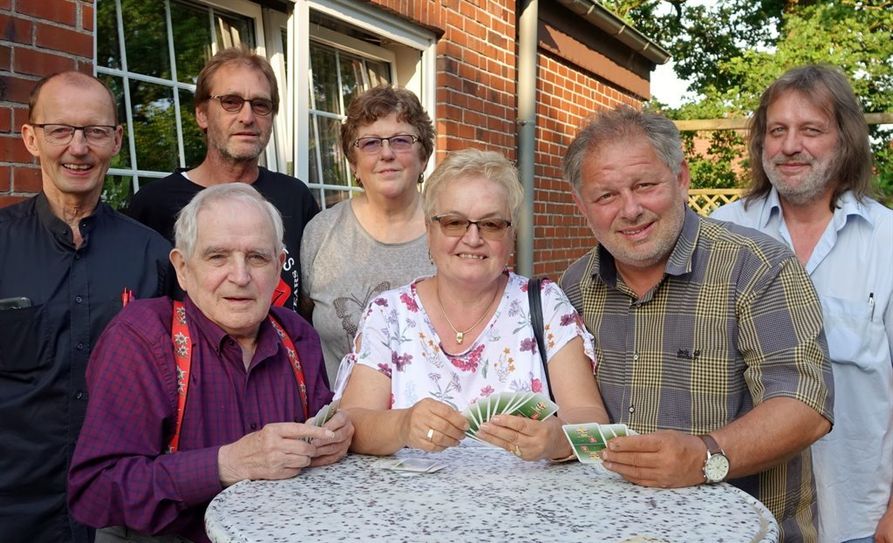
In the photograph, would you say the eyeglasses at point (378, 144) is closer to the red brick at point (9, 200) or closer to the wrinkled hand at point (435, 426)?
the red brick at point (9, 200)

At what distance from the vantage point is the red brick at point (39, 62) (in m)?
3.08

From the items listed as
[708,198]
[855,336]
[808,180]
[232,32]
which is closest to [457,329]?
[855,336]

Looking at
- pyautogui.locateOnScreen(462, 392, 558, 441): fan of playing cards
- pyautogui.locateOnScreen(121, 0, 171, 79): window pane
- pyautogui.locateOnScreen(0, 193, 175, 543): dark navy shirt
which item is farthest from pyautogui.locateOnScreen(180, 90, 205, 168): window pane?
pyautogui.locateOnScreen(462, 392, 558, 441): fan of playing cards

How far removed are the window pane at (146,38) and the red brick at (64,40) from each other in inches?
22.4

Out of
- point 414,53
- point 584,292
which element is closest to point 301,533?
point 584,292

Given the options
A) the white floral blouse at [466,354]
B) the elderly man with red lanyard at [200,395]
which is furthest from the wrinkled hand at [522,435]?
the elderly man with red lanyard at [200,395]

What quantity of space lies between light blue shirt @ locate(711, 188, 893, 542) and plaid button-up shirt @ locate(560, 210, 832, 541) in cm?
36

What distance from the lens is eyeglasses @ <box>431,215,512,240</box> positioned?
246 centimetres

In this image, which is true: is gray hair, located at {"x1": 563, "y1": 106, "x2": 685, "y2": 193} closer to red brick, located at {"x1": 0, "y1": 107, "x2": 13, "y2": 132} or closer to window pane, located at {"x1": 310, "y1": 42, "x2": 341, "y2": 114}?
red brick, located at {"x1": 0, "y1": 107, "x2": 13, "y2": 132}

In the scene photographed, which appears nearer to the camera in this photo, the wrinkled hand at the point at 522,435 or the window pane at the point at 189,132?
the wrinkled hand at the point at 522,435

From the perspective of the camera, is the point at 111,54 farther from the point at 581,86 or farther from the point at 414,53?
the point at 581,86

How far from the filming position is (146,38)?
4012 mm

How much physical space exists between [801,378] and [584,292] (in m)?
0.69

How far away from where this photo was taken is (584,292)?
2.65 metres
